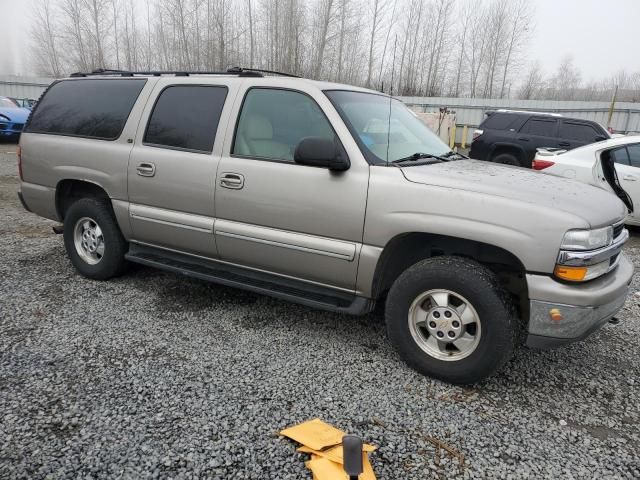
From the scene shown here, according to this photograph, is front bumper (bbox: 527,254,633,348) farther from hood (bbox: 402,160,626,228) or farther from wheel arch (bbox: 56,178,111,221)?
wheel arch (bbox: 56,178,111,221)

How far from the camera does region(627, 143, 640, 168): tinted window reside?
674cm

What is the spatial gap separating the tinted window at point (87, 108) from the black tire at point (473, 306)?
285 centimetres

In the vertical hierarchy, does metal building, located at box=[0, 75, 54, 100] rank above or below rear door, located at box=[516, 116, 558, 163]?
below

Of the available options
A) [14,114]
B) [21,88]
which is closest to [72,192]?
[14,114]

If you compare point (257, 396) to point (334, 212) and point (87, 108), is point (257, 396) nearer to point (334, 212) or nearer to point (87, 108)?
point (334, 212)

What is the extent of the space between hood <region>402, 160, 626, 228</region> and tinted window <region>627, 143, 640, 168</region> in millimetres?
4420

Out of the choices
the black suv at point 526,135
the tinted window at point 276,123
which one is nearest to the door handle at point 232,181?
the tinted window at point 276,123

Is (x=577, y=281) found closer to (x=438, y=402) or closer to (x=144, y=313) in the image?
(x=438, y=402)

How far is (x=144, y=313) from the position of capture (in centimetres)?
384

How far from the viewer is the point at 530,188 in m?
2.89

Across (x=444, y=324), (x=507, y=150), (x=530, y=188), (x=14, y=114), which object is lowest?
(x=14, y=114)

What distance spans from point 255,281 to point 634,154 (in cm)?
616

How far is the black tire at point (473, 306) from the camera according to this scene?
8.94ft

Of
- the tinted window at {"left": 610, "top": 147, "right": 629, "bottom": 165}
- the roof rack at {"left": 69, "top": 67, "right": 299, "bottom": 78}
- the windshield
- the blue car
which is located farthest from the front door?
the blue car
